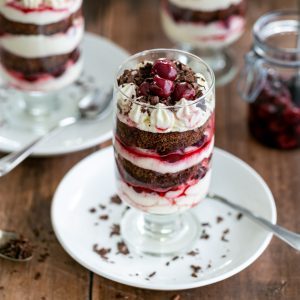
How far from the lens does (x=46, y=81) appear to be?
2078 millimetres

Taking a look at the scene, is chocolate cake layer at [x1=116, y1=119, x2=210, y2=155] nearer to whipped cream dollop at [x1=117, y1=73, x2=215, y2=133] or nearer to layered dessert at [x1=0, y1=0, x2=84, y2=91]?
whipped cream dollop at [x1=117, y1=73, x2=215, y2=133]

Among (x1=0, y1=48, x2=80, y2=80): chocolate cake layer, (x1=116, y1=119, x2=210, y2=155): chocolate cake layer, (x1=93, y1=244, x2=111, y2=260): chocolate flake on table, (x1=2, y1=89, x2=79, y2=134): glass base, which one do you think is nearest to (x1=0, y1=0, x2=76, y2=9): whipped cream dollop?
(x1=0, y1=48, x2=80, y2=80): chocolate cake layer

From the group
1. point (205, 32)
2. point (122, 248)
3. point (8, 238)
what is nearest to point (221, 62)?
point (205, 32)

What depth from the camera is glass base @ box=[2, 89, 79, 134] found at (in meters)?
2.18

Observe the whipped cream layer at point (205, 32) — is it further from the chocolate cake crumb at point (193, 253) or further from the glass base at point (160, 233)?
the chocolate cake crumb at point (193, 253)

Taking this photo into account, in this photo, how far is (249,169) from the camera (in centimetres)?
189

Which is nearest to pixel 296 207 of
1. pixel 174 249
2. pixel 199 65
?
pixel 174 249

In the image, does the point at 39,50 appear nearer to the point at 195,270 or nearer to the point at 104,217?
the point at 104,217

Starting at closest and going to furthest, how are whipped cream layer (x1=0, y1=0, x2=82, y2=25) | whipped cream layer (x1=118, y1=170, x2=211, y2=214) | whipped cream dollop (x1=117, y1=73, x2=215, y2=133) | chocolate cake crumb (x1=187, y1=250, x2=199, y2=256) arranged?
whipped cream dollop (x1=117, y1=73, x2=215, y2=133), whipped cream layer (x1=118, y1=170, x2=211, y2=214), chocolate cake crumb (x1=187, y1=250, x2=199, y2=256), whipped cream layer (x1=0, y1=0, x2=82, y2=25)

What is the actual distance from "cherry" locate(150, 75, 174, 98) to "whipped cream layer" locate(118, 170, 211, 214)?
220 millimetres

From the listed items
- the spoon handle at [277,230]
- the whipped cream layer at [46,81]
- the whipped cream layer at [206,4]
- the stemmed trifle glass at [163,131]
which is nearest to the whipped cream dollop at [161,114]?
the stemmed trifle glass at [163,131]

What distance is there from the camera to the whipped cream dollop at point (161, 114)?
4.84 feet

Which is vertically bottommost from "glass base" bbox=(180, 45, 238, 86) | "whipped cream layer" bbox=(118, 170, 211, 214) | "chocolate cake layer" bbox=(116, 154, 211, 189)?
"glass base" bbox=(180, 45, 238, 86)

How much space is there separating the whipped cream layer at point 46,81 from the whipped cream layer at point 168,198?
1.75 ft
